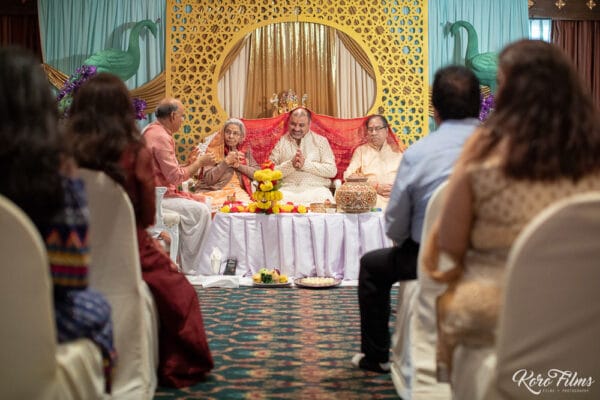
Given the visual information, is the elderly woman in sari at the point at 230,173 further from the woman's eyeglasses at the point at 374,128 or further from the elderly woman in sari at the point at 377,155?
the woman's eyeglasses at the point at 374,128

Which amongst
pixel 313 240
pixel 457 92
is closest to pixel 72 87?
pixel 313 240

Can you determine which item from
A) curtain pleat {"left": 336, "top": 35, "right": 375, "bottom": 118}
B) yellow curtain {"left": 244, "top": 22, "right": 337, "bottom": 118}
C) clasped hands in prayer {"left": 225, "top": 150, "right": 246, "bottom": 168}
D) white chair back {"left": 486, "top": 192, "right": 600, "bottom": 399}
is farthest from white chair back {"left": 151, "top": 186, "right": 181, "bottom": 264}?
white chair back {"left": 486, "top": 192, "right": 600, "bottom": 399}

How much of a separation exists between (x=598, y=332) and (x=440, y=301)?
0.43 meters

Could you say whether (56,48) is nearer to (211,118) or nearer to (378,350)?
(211,118)

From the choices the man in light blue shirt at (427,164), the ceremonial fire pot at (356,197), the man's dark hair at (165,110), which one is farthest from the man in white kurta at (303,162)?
the man in light blue shirt at (427,164)

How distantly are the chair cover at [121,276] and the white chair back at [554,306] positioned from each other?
130 cm

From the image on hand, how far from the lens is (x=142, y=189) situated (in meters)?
2.71

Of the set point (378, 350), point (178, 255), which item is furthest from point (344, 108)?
point (378, 350)

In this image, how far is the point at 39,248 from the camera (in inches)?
60.6

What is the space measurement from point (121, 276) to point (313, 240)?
3.59 m

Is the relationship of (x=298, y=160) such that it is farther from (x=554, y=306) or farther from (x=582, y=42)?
(x=554, y=306)

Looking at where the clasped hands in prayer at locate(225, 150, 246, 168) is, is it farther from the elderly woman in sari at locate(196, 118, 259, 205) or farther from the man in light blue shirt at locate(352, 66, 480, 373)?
the man in light blue shirt at locate(352, 66, 480, 373)

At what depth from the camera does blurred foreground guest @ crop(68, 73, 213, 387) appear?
2.54 metres

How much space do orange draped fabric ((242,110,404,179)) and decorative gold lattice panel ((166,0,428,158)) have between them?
644mm
